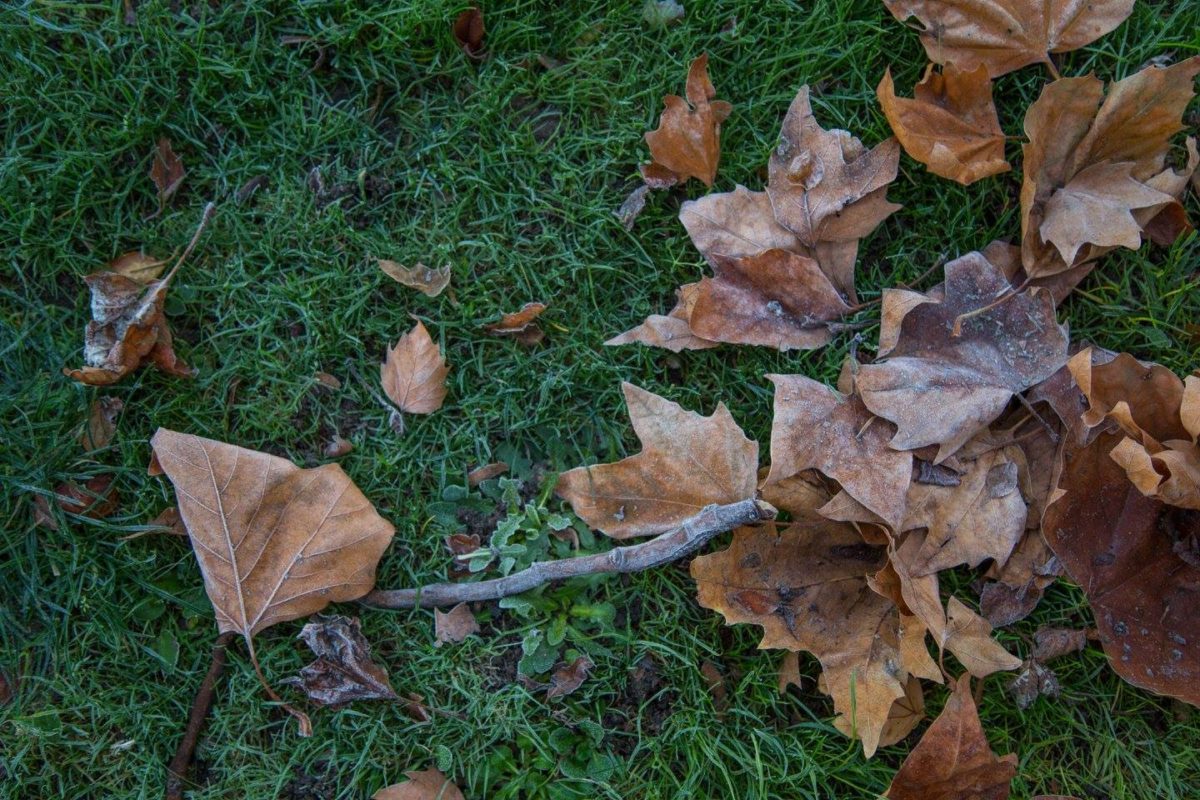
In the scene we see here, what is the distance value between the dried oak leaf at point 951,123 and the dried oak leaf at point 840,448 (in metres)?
0.63

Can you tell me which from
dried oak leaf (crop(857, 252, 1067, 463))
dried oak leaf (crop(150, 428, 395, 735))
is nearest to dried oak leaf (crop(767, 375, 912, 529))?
dried oak leaf (crop(857, 252, 1067, 463))

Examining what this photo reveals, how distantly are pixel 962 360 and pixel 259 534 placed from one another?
171 centimetres

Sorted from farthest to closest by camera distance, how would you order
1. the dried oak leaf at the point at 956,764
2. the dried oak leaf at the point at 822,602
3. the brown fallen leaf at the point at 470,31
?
the brown fallen leaf at the point at 470,31
the dried oak leaf at the point at 822,602
the dried oak leaf at the point at 956,764

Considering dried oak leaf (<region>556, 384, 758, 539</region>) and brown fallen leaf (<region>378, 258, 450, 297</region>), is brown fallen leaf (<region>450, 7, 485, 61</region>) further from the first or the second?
dried oak leaf (<region>556, 384, 758, 539</region>)

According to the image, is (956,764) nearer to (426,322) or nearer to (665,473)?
(665,473)

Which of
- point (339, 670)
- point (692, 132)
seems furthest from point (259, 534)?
point (692, 132)

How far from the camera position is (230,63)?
2.39 metres

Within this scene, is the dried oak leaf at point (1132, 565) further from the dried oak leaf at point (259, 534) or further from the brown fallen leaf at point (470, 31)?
the brown fallen leaf at point (470, 31)

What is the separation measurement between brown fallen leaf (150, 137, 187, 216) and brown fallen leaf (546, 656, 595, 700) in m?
1.62

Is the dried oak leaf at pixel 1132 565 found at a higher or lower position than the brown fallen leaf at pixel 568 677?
higher

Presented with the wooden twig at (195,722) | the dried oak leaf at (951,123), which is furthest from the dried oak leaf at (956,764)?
the wooden twig at (195,722)

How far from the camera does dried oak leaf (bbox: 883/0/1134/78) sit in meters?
2.16

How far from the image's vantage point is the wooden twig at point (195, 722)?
218 cm

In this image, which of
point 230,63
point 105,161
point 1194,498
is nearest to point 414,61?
point 230,63
